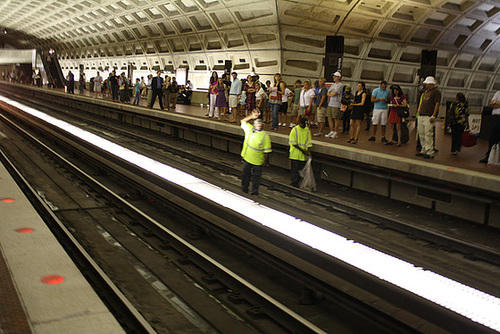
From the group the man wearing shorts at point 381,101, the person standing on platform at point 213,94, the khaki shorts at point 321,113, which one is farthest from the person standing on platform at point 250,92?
the man wearing shorts at point 381,101

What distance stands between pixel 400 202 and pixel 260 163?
341 cm

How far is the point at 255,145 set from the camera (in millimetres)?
8992

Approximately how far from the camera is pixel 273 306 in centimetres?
516

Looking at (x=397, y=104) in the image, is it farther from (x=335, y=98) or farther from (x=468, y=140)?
(x=468, y=140)

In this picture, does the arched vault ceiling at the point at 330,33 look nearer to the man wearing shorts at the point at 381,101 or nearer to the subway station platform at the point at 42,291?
the man wearing shorts at the point at 381,101

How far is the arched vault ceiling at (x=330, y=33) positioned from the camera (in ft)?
72.2

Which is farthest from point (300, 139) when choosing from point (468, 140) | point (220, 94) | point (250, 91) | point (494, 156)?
point (220, 94)

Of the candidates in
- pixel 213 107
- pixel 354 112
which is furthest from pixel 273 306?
pixel 213 107

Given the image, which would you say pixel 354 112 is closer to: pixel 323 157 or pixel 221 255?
pixel 323 157

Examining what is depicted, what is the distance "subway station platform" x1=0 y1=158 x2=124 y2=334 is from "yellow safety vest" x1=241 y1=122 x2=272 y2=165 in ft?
13.6

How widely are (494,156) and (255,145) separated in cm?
523

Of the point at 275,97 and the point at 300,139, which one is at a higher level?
the point at 275,97

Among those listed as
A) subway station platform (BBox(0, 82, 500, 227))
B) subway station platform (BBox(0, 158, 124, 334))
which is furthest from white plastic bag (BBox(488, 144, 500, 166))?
subway station platform (BBox(0, 158, 124, 334))

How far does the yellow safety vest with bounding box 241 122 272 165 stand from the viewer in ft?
29.1
